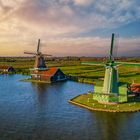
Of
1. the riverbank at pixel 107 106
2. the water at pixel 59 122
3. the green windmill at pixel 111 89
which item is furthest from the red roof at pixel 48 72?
the green windmill at pixel 111 89

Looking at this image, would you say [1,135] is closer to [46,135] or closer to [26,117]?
[46,135]

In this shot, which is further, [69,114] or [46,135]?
[69,114]

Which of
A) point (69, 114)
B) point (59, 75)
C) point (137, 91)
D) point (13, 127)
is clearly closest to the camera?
point (13, 127)

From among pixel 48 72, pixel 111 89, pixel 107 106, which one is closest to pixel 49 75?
pixel 48 72

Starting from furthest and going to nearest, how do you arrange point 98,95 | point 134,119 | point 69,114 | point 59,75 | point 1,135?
point 59,75 < point 98,95 < point 69,114 < point 134,119 < point 1,135

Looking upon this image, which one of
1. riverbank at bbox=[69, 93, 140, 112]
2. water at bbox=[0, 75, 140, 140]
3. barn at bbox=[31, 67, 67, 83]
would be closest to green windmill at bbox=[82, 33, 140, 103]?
riverbank at bbox=[69, 93, 140, 112]

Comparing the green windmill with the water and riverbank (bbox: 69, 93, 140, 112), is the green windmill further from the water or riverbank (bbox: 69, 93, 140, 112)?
the water

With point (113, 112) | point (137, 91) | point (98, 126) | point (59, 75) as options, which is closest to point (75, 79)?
point (59, 75)
